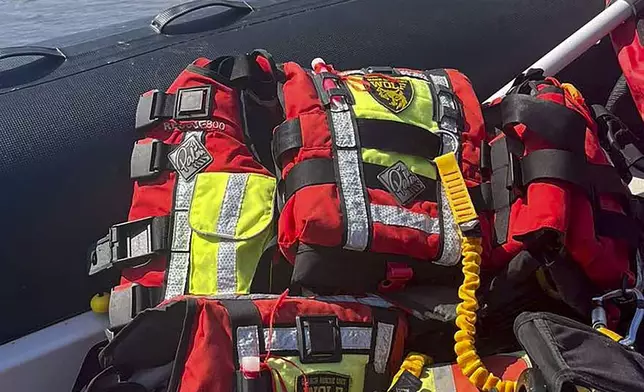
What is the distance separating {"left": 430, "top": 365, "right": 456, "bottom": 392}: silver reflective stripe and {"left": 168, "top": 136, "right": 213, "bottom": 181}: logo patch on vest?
38 centimetres

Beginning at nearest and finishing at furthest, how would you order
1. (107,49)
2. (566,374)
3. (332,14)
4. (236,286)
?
(566,374)
(236,286)
(107,49)
(332,14)

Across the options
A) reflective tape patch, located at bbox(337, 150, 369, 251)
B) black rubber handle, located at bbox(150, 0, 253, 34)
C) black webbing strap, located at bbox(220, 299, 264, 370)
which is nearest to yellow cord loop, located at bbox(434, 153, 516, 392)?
reflective tape patch, located at bbox(337, 150, 369, 251)

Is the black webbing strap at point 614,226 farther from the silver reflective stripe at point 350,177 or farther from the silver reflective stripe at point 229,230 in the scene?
the silver reflective stripe at point 229,230

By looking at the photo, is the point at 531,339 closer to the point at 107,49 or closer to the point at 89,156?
the point at 89,156

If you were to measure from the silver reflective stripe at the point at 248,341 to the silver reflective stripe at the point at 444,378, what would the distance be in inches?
8.3

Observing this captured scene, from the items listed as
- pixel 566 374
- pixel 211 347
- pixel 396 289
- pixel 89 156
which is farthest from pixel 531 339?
pixel 89 156

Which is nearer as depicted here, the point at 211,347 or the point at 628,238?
the point at 211,347

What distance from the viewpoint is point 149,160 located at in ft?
3.57

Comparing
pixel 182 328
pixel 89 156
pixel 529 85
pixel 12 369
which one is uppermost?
pixel 529 85

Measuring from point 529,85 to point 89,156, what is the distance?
1.96ft

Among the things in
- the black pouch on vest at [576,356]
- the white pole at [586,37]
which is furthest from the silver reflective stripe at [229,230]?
Answer: the white pole at [586,37]

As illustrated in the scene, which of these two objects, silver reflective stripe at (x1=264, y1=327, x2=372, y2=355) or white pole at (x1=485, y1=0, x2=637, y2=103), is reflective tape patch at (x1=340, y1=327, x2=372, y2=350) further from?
white pole at (x1=485, y1=0, x2=637, y2=103)

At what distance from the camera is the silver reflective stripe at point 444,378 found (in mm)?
953

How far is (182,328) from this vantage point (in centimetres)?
90
